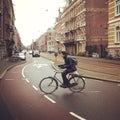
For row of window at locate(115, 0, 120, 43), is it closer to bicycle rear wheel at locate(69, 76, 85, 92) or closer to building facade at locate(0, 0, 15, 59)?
building facade at locate(0, 0, 15, 59)

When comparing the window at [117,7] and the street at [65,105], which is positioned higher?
the window at [117,7]

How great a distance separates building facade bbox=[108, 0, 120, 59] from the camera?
47.7m

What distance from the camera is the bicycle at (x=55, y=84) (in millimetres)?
15047

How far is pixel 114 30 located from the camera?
48.8 m

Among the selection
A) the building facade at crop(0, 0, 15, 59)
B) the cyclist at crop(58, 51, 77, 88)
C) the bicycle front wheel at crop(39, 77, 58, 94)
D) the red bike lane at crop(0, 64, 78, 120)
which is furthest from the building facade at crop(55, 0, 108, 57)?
the red bike lane at crop(0, 64, 78, 120)

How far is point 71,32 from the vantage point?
98562 mm

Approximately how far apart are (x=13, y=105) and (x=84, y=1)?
7059 cm

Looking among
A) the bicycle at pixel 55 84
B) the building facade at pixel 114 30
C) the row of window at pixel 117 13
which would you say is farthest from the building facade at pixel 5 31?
the bicycle at pixel 55 84

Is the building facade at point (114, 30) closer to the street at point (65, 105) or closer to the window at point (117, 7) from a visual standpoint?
the window at point (117, 7)

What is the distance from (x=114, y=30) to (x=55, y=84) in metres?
34.8

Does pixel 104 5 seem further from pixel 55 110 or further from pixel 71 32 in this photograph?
pixel 55 110

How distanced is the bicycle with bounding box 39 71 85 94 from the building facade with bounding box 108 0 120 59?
106 ft

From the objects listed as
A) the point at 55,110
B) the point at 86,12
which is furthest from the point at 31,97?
the point at 86,12

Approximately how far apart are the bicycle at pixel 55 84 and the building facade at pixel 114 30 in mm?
32400
